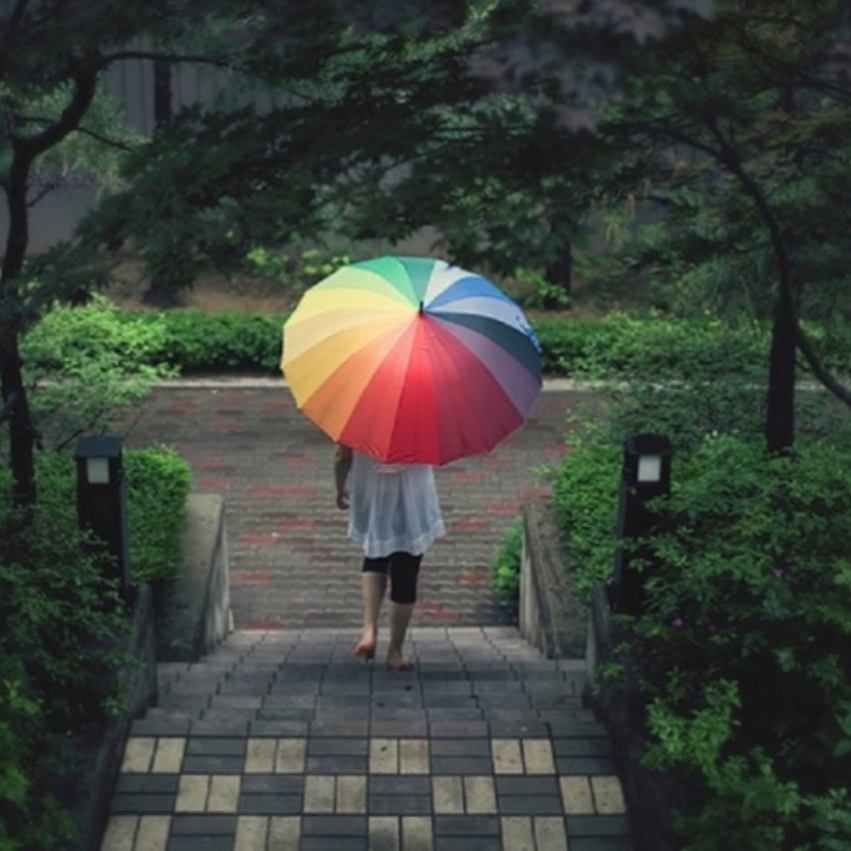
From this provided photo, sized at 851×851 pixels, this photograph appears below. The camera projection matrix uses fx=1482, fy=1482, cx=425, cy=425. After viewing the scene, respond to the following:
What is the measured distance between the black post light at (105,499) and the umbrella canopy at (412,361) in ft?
3.48

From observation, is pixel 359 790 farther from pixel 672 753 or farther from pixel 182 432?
pixel 182 432

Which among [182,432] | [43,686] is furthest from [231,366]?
[43,686]

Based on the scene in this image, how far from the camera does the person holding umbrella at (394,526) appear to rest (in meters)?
7.48

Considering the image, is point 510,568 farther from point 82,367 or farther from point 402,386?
point 402,386

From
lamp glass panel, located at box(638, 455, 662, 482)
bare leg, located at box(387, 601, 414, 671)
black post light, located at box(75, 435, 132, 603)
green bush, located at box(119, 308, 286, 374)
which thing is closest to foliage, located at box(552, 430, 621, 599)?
bare leg, located at box(387, 601, 414, 671)

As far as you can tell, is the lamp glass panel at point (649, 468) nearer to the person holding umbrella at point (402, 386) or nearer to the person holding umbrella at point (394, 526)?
the person holding umbrella at point (402, 386)

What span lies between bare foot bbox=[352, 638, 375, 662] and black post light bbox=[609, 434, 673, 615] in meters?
1.55

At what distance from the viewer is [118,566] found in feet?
23.0

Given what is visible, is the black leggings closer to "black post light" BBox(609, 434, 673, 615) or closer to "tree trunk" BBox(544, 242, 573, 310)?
"black post light" BBox(609, 434, 673, 615)

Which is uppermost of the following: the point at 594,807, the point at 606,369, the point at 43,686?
the point at 606,369

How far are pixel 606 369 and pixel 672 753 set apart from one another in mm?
6416

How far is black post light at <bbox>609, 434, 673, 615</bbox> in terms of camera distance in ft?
22.5

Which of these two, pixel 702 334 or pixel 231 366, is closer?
pixel 702 334

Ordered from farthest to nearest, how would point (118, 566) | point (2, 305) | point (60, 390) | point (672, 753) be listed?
point (60, 390) < point (118, 566) < point (2, 305) < point (672, 753)
